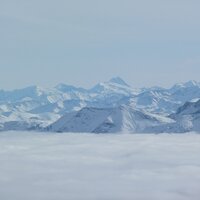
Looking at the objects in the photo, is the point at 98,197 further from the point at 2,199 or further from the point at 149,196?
the point at 2,199

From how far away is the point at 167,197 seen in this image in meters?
183

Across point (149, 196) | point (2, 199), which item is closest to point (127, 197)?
point (149, 196)

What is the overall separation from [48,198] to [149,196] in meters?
31.0

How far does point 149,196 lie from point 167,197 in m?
15.5

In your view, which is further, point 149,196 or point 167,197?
point 149,196

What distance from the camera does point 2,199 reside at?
617 ft

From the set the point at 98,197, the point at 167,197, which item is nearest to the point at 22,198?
the point at 98,197

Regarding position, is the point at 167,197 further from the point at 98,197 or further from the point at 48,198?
the point at 48,198

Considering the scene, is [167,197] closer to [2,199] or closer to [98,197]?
[98,197]

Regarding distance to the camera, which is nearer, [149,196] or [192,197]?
[192,197]

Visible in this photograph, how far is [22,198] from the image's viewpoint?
17938 cm

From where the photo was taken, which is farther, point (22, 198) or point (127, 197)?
point (127, 197)

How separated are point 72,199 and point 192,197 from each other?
1439 inches

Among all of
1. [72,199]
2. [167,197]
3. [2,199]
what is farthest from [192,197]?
[2,199]
